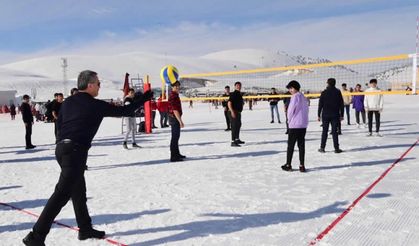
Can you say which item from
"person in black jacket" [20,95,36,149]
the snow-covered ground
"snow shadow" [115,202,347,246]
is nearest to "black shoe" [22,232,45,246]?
the snow-covered ground

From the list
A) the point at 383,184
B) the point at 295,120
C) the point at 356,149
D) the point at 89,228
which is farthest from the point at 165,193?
the point at 356,149

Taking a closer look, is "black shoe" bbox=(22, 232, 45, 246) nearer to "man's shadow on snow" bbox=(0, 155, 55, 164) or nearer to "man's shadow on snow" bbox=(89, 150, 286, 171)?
"man's shadow on snow" bbox=(89, 150, 286, 171)

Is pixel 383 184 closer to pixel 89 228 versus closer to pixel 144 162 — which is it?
pixel 89 228

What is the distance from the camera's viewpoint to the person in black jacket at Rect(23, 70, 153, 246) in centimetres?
304

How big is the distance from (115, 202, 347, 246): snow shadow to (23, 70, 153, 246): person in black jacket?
2.35 feet

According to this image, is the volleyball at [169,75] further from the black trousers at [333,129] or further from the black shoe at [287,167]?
the black shoe at [287,167]

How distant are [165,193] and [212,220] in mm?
1258

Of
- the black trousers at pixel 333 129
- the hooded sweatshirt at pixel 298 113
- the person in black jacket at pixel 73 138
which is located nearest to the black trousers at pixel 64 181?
the person in black jacket at pixel 73 138

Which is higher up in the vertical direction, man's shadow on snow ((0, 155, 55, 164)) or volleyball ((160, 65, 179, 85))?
volleyball ((160, 65, 179, 85))

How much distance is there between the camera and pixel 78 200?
11.2 feet

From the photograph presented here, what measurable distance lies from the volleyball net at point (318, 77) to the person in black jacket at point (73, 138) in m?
7.42

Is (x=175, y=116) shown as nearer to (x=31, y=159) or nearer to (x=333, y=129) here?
(x=333, y=129)

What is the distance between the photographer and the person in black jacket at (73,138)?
304 cm

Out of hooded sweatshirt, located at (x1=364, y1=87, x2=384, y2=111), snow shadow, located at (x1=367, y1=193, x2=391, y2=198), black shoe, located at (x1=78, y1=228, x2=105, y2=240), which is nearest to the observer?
black shoe, located at (x1=78, y1=228, x2=105, y2=240)
